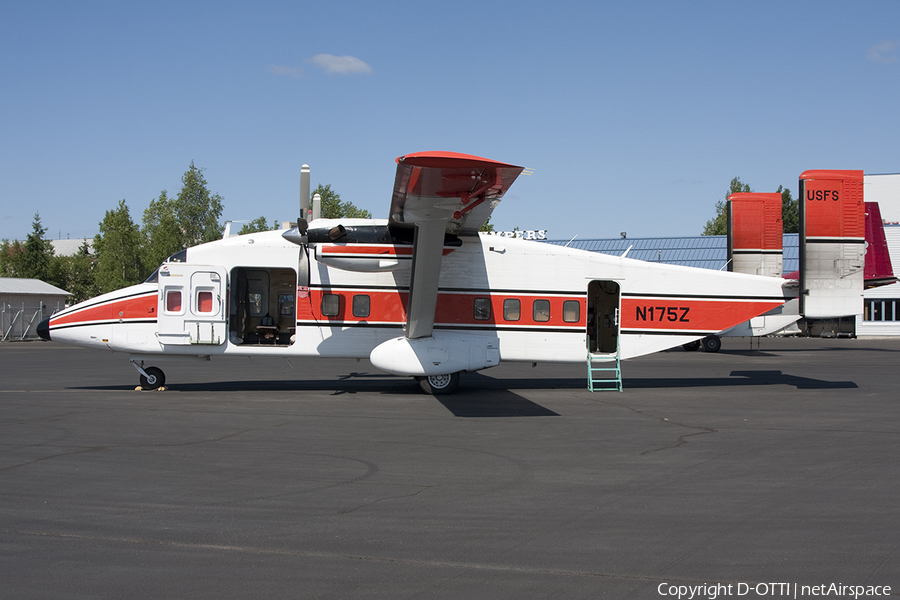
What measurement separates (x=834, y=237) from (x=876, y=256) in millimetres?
5529

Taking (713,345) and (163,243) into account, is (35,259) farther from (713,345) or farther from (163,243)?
(713,345)

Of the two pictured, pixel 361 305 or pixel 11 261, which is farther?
pixel 11 261

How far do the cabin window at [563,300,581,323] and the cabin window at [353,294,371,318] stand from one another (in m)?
4.46

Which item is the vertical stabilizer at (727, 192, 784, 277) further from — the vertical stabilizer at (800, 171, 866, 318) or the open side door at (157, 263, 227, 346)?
the open side door at (157, 263, 227, 346)

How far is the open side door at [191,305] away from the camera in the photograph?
48.4 ft

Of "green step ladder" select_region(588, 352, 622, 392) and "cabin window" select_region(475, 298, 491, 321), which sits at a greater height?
"cabin window" select_region(475, 298, 491, 321)

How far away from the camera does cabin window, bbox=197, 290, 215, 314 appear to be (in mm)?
14828

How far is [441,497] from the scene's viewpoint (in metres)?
6.57

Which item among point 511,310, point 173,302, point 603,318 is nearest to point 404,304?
point 511,310

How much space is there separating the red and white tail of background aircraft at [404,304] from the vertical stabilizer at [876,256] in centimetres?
499

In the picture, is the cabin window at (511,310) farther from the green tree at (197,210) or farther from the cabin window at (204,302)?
the green tree at (197,210)

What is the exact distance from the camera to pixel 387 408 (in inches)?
501

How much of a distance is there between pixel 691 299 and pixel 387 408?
771cm

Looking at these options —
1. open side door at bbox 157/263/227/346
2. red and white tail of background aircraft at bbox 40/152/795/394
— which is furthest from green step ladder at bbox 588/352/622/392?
open side door at bbox 157/263/227/346
